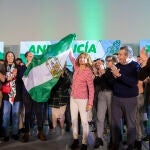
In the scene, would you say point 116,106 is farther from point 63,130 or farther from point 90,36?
point 90,36

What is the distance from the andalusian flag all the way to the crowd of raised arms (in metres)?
0.14

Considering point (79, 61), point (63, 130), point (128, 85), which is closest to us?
point (128, 85)

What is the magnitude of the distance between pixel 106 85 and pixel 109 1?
4712 millimetres

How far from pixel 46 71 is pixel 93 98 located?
3.35ft

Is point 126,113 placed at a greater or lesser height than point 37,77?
lesser

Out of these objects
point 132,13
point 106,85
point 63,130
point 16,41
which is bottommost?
point 63,130

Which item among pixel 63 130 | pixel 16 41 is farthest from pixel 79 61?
pixel 16 41

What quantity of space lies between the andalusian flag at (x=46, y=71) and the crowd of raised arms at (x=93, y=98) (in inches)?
5.3

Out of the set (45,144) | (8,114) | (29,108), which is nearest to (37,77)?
(29,108)

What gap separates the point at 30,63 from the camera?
5590mm

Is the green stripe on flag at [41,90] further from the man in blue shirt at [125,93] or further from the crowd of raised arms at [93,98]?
the man in blue shirt at [125,93]

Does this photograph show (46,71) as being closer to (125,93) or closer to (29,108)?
(29,108)

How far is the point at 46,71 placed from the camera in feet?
18.1

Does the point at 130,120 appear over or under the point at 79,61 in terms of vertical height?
under
